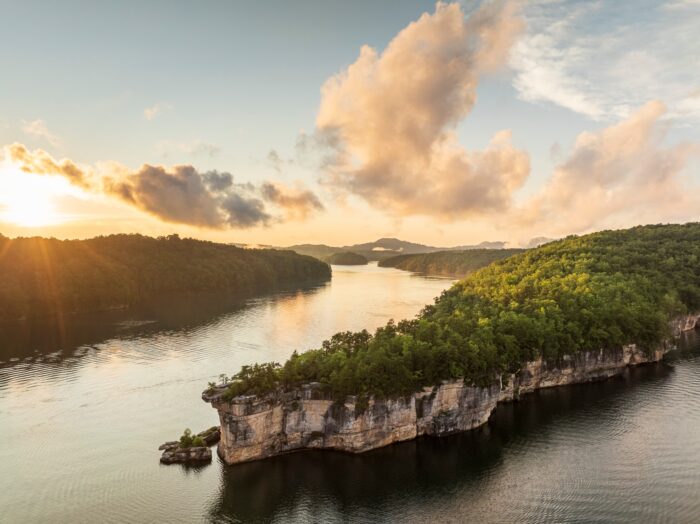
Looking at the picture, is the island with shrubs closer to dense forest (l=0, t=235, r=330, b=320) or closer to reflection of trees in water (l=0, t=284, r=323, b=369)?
reflection of trees in water (l=0, t=284, r=323, b=369)

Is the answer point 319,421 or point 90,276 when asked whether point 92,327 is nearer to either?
point 90,276

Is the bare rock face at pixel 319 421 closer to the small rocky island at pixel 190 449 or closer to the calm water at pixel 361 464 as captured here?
the calm water at pixel 361 464

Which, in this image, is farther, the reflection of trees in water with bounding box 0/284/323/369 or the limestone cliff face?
the reflection of trees in water with bounding box 0/284/323/369

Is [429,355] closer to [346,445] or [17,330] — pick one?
[346,445]

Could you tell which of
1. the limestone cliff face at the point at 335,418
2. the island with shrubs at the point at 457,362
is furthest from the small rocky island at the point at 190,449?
the island with shrubs at the point at 457,362

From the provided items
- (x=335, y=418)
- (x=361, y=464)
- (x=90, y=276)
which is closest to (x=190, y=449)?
(x=335, y=418)

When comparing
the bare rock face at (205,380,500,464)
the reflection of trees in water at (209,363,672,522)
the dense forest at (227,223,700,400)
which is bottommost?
the reflection of trees in water at (209,363,672,522)

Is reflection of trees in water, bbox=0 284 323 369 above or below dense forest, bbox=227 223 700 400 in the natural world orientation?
below

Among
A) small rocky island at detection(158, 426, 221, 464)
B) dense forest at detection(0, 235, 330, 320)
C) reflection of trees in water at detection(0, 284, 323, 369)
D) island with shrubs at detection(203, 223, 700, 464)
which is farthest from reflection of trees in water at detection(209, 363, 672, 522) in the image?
dense forest at detection(0, 235, 330, 320)
